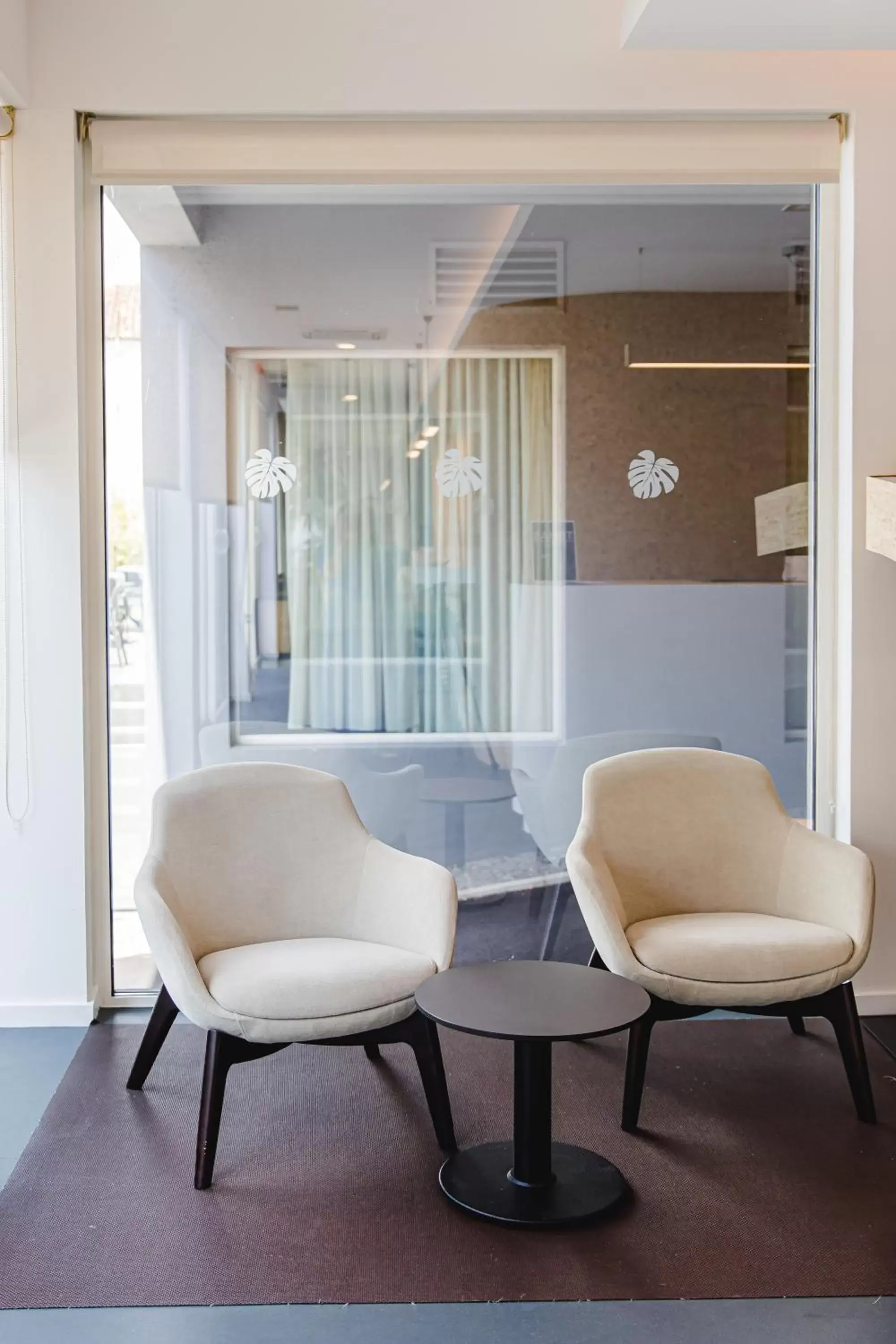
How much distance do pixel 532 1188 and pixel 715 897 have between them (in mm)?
1183

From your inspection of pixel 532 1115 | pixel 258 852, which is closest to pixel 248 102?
pixel 258 852

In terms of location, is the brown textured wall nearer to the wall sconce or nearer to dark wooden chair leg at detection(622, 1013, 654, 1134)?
the wall sconce

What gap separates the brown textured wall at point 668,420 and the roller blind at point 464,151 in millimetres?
Result: 392

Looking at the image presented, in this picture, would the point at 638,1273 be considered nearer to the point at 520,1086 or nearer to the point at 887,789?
the point at 520,1086

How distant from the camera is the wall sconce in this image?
409 cm

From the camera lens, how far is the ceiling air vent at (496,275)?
402 centimetres

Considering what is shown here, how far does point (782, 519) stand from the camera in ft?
13.5

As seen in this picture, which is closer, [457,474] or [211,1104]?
[211,1104]

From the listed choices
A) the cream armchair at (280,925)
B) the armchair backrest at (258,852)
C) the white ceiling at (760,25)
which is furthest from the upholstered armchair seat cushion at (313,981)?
the white ceiling at (760,25)

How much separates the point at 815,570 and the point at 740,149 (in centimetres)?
136

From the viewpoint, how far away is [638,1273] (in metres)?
2.49

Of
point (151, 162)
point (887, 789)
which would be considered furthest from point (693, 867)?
point (151, 162)

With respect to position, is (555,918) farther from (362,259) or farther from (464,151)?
(464,151)

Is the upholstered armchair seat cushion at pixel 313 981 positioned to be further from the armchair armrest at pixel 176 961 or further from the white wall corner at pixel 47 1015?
the white wall corner at pixel 47 1015
